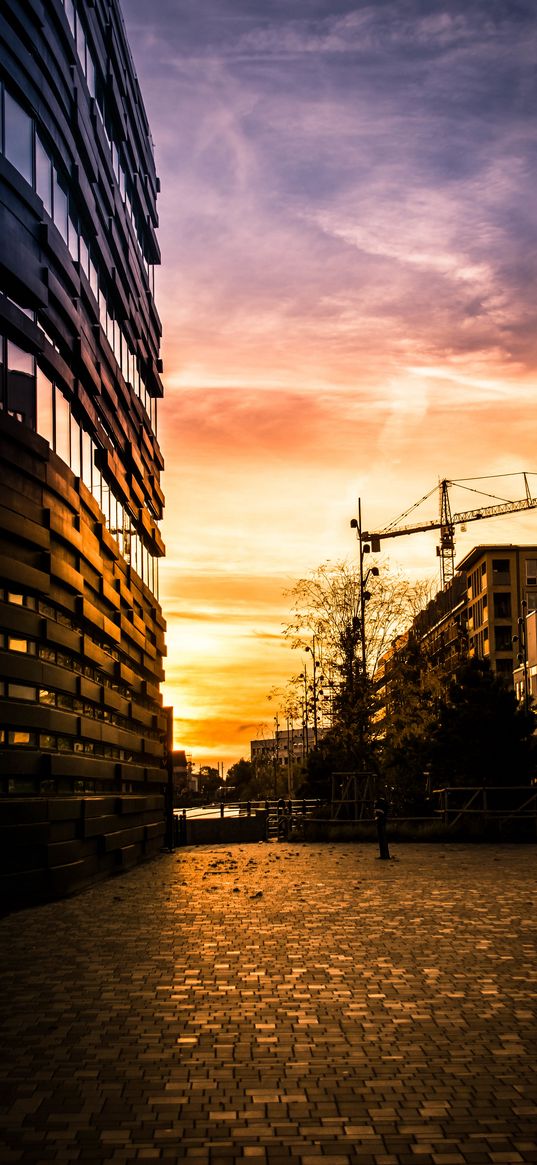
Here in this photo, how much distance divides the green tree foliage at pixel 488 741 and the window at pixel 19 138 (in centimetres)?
2095

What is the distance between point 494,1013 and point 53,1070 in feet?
10.8

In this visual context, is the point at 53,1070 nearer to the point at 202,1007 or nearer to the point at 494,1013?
the point at 202,1007

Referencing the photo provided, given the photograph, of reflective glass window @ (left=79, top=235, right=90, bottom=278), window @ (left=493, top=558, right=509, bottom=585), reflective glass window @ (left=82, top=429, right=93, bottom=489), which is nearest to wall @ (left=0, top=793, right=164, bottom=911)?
reflective glass window @ (left=82, top=429, right=93, bottom=489)

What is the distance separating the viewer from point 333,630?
42531 mm

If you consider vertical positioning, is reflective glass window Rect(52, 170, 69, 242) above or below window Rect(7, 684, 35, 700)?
above

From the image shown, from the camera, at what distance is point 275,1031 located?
8305mm

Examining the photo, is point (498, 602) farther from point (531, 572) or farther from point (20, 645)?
point (20, 645)

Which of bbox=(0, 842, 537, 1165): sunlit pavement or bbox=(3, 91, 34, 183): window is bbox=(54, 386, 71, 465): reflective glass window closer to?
bbox=(3, 91, 34, 183): window

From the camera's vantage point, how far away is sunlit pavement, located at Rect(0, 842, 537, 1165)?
5941 mm

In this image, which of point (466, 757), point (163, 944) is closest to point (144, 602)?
point (466, 757)

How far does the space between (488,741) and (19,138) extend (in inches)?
863

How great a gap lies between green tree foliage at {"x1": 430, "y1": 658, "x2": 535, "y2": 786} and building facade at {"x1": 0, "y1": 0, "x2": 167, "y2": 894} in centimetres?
899

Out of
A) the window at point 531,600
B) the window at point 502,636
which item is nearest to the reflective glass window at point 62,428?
the window at point 531,600

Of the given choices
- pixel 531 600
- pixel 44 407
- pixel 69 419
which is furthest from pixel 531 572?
pixel 44 407
